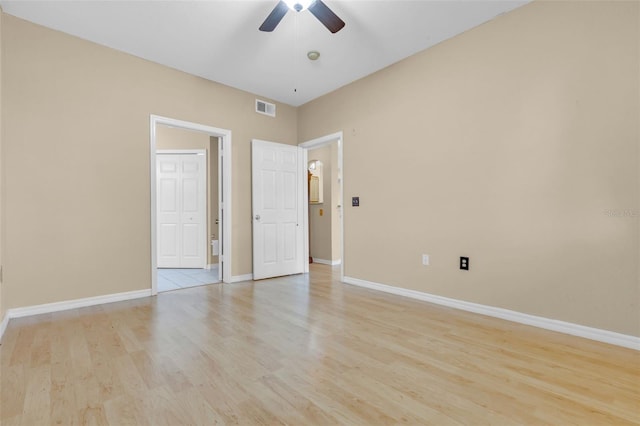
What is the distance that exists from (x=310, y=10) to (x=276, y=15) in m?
0.28

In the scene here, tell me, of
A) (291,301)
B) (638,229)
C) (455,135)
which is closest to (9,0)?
(291,301)

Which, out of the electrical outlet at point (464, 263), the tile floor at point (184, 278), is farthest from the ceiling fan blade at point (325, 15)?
the tile floor at point (184, 278)

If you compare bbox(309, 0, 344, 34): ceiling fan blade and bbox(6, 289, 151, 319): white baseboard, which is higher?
bbox(309, 0, 344, 34): ceiling fan blade

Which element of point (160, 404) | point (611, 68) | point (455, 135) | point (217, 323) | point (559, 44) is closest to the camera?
point (160, 404)

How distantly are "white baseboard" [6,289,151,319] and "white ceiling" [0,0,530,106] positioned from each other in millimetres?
2742

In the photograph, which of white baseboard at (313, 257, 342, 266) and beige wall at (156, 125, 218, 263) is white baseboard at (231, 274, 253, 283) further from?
white baseboard at (313, 257, 342, 266)

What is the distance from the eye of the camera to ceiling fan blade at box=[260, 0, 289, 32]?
234 cm

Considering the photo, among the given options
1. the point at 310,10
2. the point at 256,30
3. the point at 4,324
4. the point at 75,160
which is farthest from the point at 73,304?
the point at 310,10

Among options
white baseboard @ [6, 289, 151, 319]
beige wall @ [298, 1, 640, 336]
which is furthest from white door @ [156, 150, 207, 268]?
beige wall @ [298, 1, 640, 336]

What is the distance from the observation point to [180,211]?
223 inches

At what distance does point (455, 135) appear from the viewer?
124 inches

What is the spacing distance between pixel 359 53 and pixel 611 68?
225 centimetres

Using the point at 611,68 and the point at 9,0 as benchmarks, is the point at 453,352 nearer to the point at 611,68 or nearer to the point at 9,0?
the point at 611,68

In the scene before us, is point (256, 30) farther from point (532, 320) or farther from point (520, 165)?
point (532, 320)
